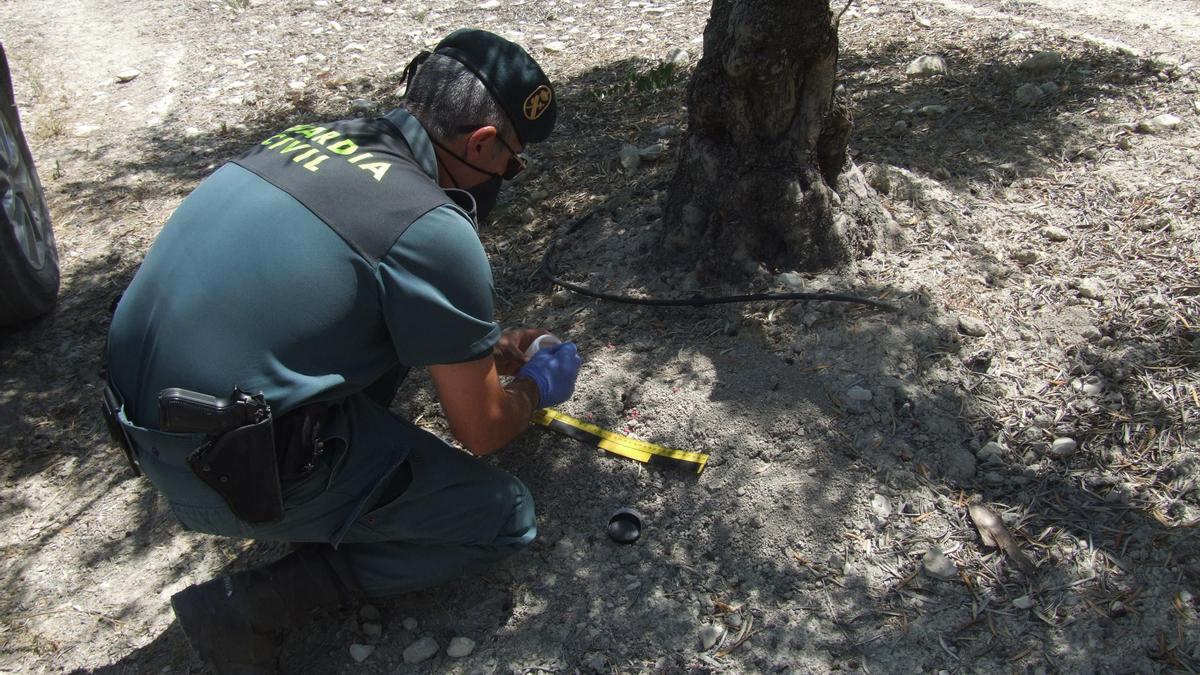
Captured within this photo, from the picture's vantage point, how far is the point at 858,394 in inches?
113

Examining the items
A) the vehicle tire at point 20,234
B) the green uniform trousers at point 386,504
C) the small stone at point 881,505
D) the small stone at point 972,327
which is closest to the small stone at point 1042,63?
the small stone at point 972,327

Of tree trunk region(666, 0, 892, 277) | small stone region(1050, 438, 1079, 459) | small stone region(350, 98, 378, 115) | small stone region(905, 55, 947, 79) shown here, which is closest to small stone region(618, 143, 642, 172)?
tree trunk region(666, 0, 892, 277)

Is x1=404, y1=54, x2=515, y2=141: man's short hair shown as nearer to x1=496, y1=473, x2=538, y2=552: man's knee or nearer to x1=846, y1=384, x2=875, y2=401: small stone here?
x1=496, y1=473, x2=538, y2=552: man's knee

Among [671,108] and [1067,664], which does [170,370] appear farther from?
[671,108]

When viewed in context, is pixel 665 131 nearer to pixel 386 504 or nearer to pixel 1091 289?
pixel 1091 289

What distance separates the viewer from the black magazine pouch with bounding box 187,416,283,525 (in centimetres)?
208

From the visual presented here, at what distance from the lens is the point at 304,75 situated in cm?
591

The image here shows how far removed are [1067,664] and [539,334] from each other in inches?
65.7

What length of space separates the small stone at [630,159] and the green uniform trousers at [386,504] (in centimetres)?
190

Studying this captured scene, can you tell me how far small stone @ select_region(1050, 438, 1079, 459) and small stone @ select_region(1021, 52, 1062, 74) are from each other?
245 centimetres

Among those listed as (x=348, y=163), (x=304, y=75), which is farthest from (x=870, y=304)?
(x=304, y=75)

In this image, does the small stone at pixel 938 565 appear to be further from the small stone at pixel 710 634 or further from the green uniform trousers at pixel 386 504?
the green uniform trousers at pixel 386 504

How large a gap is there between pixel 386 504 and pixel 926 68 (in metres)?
3.59

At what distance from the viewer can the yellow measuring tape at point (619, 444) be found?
9.29 ft
